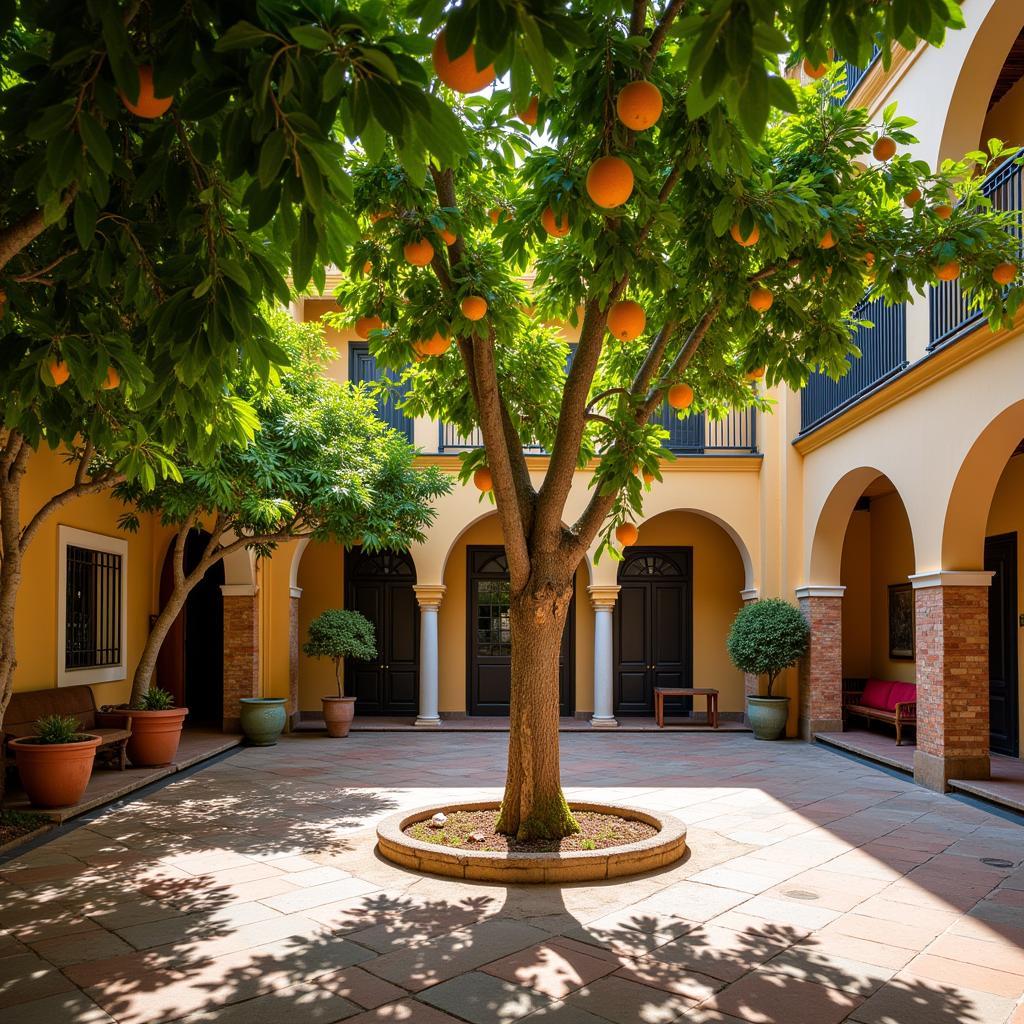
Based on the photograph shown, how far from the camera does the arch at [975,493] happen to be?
7.91 meters

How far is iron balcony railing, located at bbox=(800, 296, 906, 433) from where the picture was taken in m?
9.57

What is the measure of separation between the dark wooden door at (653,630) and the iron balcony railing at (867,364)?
341 cm

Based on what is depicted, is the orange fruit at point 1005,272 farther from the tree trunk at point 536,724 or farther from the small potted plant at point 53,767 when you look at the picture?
the small potted plant at point 53,767

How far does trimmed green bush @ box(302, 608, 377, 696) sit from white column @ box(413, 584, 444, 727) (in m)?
0.98

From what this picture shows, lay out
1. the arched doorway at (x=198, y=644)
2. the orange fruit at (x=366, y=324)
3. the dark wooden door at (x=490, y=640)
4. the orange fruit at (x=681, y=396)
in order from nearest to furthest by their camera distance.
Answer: the orange fruit at (x=366, y=324)
the orange fruit at (x=681, y=396)
the arched doorway at (x=198, y=644)
the dark wooden door at (x=490, y=640)

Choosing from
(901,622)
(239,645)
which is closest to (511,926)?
(239,645)

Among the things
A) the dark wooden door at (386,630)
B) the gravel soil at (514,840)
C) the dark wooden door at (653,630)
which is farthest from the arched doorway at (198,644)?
the gravel soil at (514,840)

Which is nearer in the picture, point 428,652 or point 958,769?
point 958,769

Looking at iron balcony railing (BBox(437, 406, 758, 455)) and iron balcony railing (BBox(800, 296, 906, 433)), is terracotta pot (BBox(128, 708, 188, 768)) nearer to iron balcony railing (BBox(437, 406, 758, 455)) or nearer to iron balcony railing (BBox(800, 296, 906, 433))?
iron balcony railing (BBox(437, 406, 758, 455))

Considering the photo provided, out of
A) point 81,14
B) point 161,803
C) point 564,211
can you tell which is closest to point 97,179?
point 81,14

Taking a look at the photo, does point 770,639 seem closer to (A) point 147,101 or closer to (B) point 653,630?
(B) point 653,630

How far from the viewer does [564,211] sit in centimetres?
395

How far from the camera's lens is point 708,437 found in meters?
14.2

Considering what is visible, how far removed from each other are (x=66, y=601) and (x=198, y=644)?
5.33 m
